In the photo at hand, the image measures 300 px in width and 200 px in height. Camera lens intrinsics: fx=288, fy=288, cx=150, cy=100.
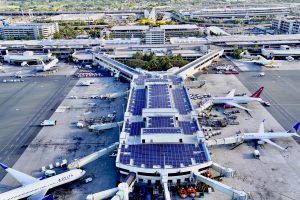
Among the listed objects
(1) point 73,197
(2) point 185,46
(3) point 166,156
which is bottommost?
(1) point 73,197

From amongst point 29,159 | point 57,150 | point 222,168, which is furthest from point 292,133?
point 29,159

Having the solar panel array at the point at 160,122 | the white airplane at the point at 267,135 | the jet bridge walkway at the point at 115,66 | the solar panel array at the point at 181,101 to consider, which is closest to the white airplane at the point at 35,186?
the solar panel array at the point at 160,122

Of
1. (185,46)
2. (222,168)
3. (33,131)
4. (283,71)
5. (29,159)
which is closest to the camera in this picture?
(222,168)

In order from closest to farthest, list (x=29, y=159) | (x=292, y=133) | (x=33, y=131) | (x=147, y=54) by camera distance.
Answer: (x=29, y=159)
(x=292, y=133)
(x=33, y=131)
(x=147, y=54)

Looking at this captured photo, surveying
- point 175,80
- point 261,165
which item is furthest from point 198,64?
point 261,165

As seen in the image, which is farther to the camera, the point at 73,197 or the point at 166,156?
the point at 166,156

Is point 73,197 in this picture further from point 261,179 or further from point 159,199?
point 261,179

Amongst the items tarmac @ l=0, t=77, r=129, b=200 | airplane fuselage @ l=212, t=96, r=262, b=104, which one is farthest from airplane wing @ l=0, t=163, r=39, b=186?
airplane fuselage @ l=212, t=96, r=262, b=104

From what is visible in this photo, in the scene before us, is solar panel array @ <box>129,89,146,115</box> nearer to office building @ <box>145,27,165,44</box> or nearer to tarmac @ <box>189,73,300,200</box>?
tarmac @ <box>189,73,300,200</box>

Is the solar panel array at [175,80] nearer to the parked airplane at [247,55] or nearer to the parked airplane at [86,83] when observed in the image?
the parked airplane at [86,83]
